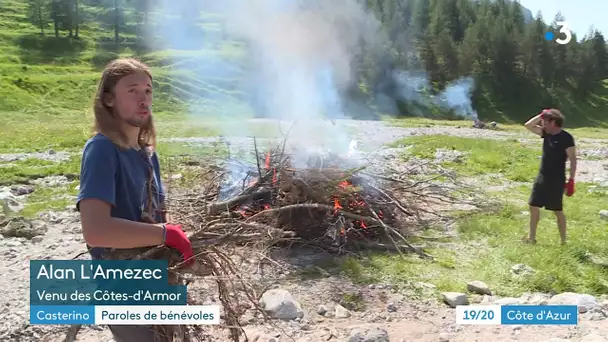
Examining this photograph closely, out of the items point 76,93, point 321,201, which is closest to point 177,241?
point 321,201

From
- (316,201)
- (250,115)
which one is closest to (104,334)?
(316,201)

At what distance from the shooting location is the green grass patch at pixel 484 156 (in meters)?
11.2

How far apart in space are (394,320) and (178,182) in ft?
15.3

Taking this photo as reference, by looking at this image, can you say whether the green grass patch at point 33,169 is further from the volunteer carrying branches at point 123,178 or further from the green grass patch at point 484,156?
the volunteer carrying branches at point 123,178

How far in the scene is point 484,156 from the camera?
13.1m

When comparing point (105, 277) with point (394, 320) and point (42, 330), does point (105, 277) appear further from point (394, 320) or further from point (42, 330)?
point (394, 320)

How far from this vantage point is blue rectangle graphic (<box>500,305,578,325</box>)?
3.98m

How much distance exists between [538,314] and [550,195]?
2187mm

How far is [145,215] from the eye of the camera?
2084 millimetres

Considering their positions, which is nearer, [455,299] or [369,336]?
[369,336]

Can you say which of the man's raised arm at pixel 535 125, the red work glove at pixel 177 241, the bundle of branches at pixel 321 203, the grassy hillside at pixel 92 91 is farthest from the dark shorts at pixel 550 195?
the grassy hillside at pixel 92 91

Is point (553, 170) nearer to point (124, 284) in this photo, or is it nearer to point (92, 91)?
point (124, 284)

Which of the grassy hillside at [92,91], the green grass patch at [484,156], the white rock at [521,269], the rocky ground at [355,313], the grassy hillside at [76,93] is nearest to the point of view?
the rocky ground at [355,313]

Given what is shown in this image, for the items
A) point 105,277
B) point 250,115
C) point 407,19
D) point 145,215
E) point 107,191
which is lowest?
point 250,115
